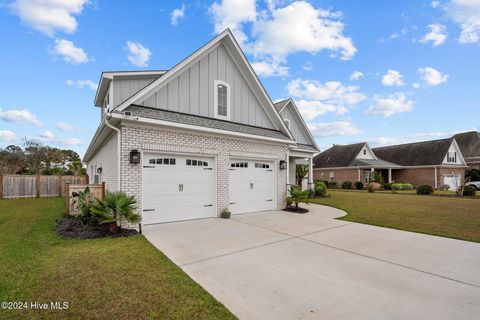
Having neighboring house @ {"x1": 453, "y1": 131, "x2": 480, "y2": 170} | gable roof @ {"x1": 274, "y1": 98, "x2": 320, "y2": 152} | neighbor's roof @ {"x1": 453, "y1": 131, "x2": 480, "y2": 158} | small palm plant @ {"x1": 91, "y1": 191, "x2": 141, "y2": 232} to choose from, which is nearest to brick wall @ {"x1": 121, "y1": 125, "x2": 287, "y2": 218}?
small palm plant @ {"x1": 91, "y1": 191, "x2": 141, "y2": 232}

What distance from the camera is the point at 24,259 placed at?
4457 mm

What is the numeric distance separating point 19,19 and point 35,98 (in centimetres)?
604

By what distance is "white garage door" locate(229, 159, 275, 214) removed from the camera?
31.7 feet

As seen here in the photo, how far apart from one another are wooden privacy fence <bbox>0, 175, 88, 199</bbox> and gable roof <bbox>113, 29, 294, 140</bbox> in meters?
15.1

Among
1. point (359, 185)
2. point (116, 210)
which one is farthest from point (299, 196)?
point (359, 185)

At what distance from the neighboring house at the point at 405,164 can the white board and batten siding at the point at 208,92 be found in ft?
74.2

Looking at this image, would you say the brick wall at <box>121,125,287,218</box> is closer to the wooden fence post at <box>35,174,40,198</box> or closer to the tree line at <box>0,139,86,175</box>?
the wooden fence post at <box>35,174,40,198</box>

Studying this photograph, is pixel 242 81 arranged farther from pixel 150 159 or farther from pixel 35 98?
pixel 35 98

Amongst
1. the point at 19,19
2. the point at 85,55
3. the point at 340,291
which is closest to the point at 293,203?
the point at 340,291

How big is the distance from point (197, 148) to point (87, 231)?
4039 mm

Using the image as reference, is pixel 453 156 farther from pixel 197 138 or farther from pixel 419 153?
pixel 197 138

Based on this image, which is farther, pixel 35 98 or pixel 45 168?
pixel 45 168

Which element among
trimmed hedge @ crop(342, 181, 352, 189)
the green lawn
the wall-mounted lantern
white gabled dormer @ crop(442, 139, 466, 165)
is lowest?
trimmed hedge @ crop(342, 181, 352, 189)

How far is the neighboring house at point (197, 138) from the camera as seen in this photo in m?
7.33
